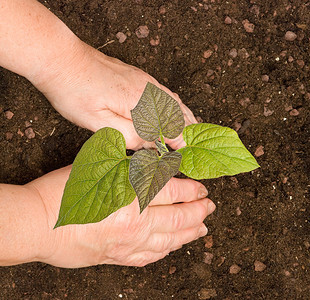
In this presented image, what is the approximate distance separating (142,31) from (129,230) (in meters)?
0.85

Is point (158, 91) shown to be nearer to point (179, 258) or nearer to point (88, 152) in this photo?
point (88, 152)

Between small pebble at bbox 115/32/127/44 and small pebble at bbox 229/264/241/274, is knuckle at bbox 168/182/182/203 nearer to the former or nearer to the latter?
small pebble at bbox 229/264/241/274

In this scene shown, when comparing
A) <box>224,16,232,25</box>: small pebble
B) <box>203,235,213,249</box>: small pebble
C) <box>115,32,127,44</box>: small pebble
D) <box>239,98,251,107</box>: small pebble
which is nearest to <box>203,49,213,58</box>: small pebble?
<box>224,16,232,25</box>: small pebble

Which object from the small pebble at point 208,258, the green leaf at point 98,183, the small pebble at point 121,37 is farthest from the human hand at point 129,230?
the small pebble at point 121,37

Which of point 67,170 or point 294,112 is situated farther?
point 294,112

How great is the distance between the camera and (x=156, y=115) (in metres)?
0.88

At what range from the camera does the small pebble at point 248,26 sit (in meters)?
1.66

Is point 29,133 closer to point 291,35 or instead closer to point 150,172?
point 150,172

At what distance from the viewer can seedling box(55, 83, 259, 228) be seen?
2.64ft

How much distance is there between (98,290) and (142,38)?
3.60 ft

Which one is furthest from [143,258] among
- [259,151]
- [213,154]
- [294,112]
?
[294,112]

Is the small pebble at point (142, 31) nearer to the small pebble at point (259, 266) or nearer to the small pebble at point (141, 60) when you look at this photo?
the small pebble at point (141, 60)

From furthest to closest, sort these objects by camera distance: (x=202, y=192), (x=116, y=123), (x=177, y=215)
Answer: (x=202, y=192) < (x=177, y=215) < (x=116, y=123)

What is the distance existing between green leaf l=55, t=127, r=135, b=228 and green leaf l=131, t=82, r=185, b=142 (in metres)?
0.06
